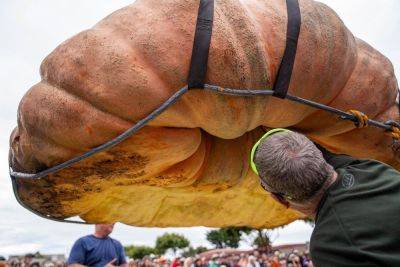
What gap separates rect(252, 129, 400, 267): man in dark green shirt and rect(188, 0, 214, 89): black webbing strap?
369 millimetres

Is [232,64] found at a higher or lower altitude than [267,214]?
higher

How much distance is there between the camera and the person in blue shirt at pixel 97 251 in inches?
173

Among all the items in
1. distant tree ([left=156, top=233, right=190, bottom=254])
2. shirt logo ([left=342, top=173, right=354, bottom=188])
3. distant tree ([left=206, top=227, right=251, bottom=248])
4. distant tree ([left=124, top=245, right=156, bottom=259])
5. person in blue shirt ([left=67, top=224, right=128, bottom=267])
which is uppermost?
shirt logo ([left=342, top=173, right=354, bottom=188])

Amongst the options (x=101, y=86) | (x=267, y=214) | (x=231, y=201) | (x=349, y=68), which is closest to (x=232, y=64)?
(x=101, y=86)

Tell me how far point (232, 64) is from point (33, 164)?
99 cm

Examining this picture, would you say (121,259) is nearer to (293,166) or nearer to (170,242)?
(293,166)

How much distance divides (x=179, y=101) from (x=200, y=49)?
0.25m

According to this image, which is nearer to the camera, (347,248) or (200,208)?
(347,248)

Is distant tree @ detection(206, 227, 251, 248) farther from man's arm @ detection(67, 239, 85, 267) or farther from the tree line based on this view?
man's arm @ detection(67, 239, 85, 267)

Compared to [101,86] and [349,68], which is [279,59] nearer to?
[349,68]

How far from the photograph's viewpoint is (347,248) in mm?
1388

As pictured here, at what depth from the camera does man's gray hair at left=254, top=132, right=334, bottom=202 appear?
150cm

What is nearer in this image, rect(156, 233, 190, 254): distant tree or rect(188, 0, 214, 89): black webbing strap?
rect(188, 0, 214, 89): black webbing strap

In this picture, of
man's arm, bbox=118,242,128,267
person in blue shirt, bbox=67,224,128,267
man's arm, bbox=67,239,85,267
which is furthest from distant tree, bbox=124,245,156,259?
man's arm, bbox=67,239,85,267
